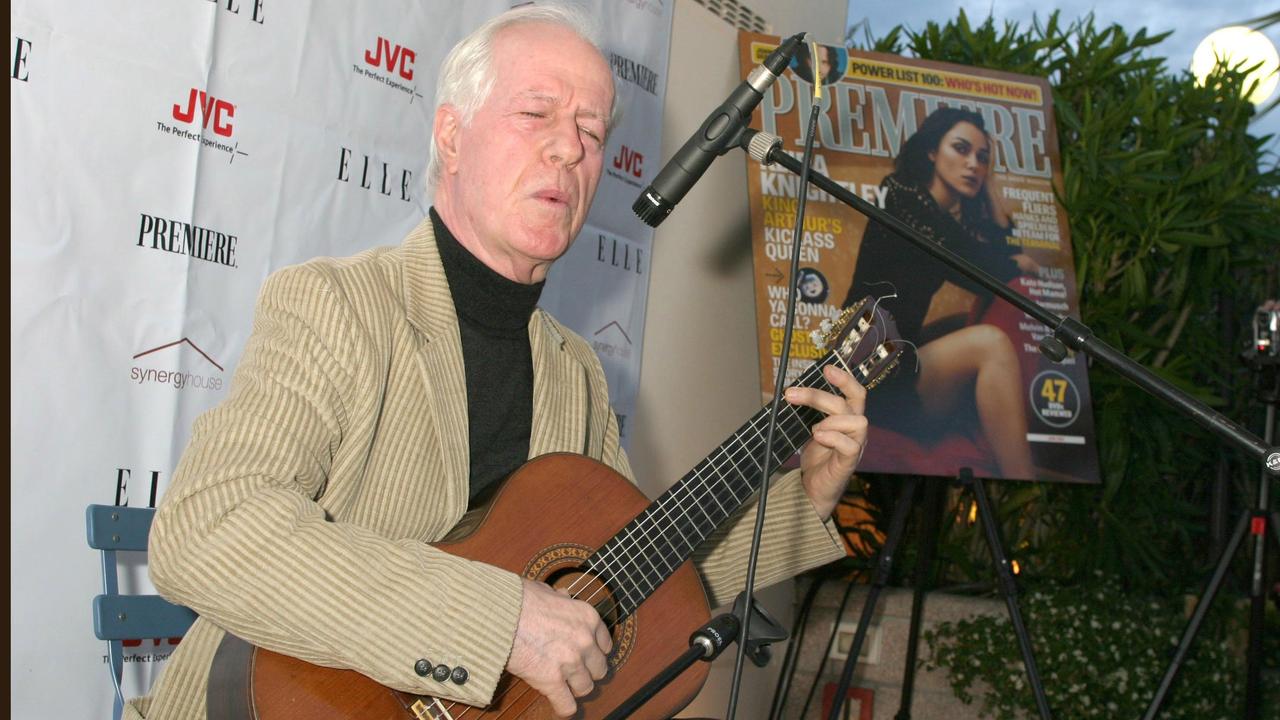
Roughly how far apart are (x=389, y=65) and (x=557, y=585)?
166 cm

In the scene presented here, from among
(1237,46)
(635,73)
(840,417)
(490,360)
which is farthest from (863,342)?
(1237,46)

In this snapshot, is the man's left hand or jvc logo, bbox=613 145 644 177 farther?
jvc logo, bbox=613 145 644 177

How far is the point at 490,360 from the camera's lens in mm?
2025

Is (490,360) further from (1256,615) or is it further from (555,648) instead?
(1256,615)

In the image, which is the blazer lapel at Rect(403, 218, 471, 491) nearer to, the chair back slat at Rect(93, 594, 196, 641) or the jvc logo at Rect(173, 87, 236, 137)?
the chair back slat at Rect(93, 594, 196, 641)

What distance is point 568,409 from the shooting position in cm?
211

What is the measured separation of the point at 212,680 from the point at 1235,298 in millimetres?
4471

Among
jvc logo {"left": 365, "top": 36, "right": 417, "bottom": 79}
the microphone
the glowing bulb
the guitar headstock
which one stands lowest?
the guitar headstock

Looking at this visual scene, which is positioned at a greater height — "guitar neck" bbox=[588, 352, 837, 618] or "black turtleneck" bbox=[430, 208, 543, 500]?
"black turtleneck" bbox=[430, 208, 543, 500]

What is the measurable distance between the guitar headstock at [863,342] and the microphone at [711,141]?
1.61 ft

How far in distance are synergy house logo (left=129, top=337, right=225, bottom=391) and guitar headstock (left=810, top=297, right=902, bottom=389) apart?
1317mm

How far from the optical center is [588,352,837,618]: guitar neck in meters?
1.80

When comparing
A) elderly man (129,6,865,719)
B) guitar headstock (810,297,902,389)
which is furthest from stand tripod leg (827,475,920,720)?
guitar headstock (810,297,902,389)

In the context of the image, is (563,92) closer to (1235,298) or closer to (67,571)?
(67,571)
